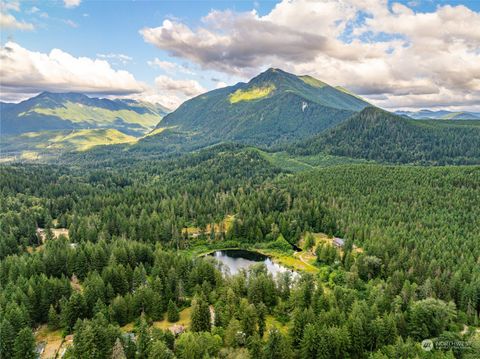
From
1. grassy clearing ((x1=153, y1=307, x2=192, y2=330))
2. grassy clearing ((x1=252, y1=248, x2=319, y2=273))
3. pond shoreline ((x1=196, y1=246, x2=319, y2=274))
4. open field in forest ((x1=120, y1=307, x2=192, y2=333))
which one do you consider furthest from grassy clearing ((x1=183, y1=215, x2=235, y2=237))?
open field in forest ((x1=120, y1=307, x2=192, y2=333))

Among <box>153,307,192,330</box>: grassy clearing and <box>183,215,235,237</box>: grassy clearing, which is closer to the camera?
<box>153,307,192,330</box>: grassy clearing

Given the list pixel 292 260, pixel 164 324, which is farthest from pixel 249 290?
pixel 292 260

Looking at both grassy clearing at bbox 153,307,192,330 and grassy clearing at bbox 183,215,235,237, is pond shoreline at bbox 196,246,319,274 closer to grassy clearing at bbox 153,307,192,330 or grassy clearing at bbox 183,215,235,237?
grassy clearing at bbox 183,215,235,237

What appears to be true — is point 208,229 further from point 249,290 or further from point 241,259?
point 249,290

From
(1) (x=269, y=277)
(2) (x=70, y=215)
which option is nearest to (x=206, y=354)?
(1) (x=269, y=277)

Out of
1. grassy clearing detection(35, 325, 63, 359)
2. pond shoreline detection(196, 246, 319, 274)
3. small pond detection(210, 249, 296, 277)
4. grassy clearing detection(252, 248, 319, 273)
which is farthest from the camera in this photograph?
small pond detection(210, 249, 296, 277)

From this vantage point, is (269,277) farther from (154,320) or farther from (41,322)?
(41,322)

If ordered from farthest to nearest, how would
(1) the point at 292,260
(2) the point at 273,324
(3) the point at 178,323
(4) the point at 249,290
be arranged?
1. (1) the point at 292,260
2. (4) the point at 249,290
3. (3) the point at 178,323
4. (2) the point at 273,324

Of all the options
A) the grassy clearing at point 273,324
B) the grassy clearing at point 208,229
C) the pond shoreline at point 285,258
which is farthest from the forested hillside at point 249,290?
the grassy clearing at point 208,229

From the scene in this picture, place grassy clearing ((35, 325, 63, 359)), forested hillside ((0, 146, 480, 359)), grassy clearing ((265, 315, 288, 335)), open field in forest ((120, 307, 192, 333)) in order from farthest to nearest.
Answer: open field in forest ((120, 307, 192, 333))
grassy clearing ((265, 315, 288, 335))
grassy clearing ((35, 325, 63, 359))
forested hillside ((0, 146, 480, 359))
